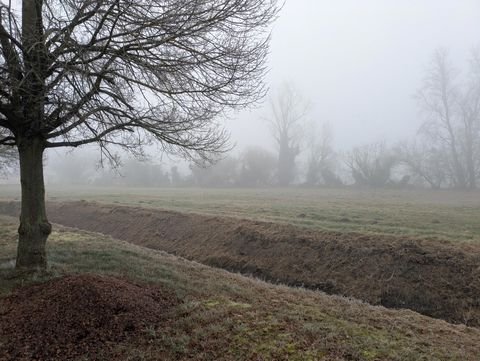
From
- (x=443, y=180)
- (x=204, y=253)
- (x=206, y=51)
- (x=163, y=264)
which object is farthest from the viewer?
(x=443, y=180)

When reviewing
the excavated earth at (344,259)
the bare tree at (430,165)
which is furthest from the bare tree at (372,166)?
the excavated earth at (344,259)

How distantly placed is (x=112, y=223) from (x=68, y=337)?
14919mm

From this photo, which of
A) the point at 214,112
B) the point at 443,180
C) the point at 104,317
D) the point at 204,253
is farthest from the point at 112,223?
the point at 443,180

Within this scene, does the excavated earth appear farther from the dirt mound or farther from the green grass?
the dirt mound

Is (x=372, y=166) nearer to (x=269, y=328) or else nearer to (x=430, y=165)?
(x=430, y=165)

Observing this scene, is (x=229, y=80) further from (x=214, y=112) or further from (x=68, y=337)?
(x=68, y=337)

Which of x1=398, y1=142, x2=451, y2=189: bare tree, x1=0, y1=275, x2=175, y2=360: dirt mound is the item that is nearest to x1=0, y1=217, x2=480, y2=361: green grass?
x1=0, y1=275, x2=175, y2=360: dirt mound

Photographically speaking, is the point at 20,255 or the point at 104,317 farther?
the point at 20,255

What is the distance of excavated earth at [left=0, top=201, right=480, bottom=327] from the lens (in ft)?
29.4

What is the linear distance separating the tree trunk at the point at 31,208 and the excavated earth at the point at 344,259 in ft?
21.2

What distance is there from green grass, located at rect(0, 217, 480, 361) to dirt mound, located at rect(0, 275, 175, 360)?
0.30m

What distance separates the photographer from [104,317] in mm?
5422

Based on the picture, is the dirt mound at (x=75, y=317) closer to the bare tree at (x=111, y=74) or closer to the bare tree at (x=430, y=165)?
the bare tree at (x=111, y=74)

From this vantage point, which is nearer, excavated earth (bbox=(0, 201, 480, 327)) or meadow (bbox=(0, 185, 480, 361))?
meadow (bbox=(0, 185, 480, 361))
